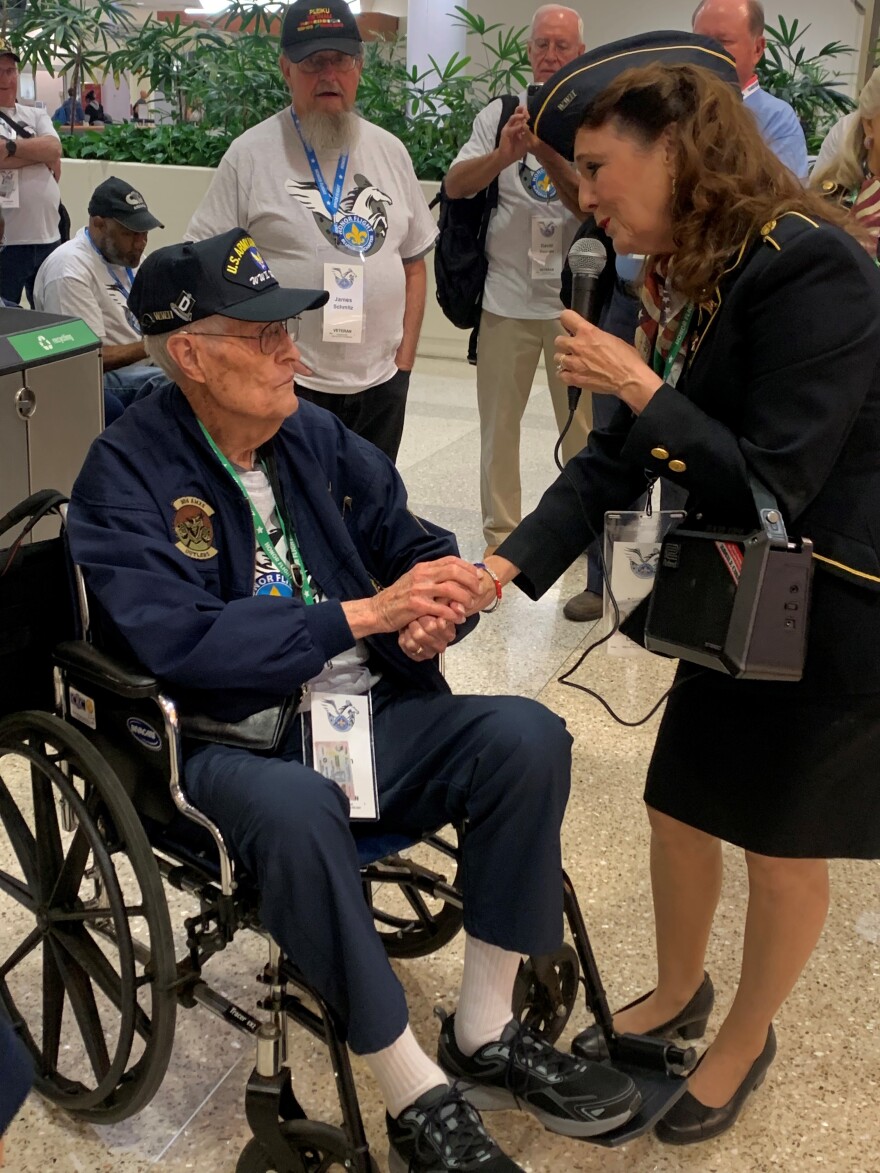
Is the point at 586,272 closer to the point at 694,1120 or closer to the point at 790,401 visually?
the point at 790,401

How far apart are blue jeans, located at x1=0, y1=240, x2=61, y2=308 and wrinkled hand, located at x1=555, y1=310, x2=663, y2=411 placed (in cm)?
483

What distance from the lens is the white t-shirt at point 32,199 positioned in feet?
18.2

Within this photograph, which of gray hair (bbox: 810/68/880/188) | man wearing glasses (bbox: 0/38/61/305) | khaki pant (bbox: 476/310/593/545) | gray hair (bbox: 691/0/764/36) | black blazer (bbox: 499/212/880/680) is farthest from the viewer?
man wearing glasses (bbox: 0/38/61/305)

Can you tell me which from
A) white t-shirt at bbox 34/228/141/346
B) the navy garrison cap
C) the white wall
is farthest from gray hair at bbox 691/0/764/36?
the white wall

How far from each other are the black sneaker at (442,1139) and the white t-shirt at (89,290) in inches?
112

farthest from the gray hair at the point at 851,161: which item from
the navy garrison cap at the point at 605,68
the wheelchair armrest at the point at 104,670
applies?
the wheelchair armrest at the point at 104,670

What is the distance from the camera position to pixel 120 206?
12.1 feet

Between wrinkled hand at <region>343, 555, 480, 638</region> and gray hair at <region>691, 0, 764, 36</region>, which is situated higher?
gray hair at <region>691, 0, 764, 36</region>

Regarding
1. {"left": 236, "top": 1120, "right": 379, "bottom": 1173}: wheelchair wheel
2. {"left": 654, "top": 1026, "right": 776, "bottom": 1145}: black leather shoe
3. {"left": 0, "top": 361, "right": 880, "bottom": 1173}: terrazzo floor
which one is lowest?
{"left": 0, "top": 361, "right": 880, "bottom": 1173}: terrazzo floor

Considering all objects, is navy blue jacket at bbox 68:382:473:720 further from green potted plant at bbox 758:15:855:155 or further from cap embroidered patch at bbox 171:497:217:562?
green potted plant at bbox 758:15:855:155

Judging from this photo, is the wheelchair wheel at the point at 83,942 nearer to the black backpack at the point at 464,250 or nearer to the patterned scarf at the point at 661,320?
the patterned scarf at the point at 661,320

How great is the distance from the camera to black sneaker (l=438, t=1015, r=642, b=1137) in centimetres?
151

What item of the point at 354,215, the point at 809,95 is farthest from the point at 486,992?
the point at 809,95

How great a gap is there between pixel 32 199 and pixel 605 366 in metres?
4.88
